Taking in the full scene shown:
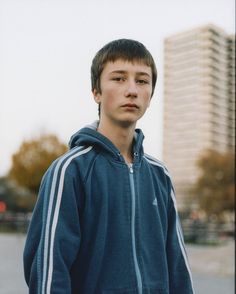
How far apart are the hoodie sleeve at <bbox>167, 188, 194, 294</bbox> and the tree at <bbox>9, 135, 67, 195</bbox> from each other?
32481 mm

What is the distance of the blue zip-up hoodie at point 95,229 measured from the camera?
4.52 ft

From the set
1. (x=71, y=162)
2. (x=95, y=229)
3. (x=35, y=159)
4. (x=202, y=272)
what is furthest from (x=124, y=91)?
(x=35, y=159)

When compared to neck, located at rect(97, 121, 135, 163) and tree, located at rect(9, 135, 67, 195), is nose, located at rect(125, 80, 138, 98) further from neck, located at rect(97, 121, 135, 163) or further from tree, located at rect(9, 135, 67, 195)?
tree, located at rect(9, 135, 67, 195)

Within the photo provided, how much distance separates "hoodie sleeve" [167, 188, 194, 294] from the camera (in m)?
1.66

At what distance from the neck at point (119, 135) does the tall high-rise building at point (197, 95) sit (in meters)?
4.36

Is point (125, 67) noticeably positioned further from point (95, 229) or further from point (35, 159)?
point (35, 159)

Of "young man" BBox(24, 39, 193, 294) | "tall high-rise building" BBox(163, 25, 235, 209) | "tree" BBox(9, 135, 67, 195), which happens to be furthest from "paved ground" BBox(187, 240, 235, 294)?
"tree" BBox(9, 135, 67, 195)

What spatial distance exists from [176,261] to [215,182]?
37.4m

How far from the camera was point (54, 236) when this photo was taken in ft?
4.50

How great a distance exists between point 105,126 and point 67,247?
43 cm

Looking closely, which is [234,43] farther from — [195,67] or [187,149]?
[187,149]

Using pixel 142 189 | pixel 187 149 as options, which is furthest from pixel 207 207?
pixel 142 189

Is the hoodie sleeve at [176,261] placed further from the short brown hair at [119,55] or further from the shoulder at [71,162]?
the short brown hair at [119,55]

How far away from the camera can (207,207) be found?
123ft
